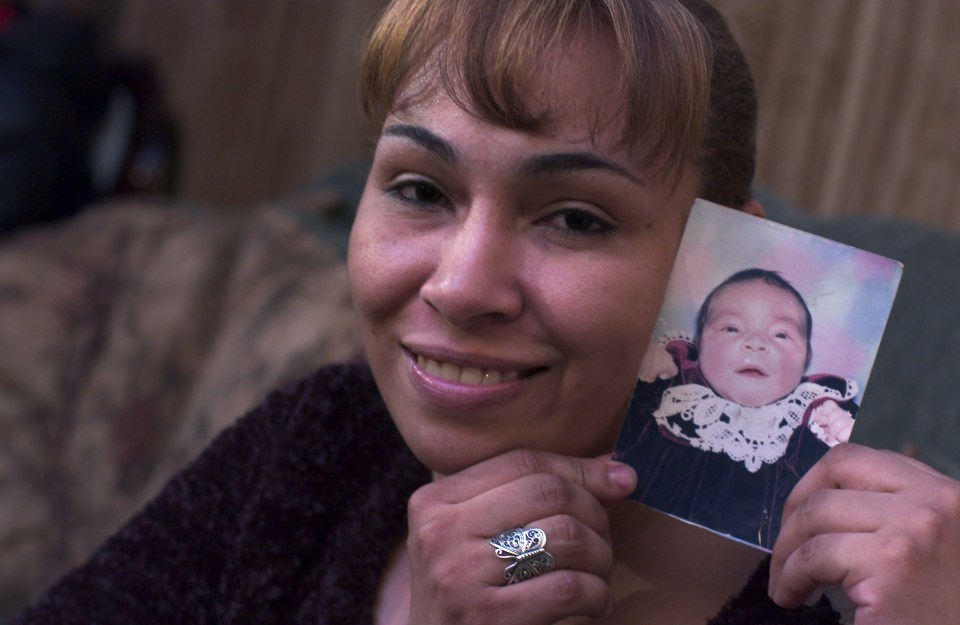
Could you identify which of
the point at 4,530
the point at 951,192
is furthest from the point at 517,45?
the point at 4,530

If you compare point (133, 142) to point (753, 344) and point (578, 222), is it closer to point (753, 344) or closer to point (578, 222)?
point (578, 222)

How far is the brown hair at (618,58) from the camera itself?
1.12 meters

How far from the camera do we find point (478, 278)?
1101mm

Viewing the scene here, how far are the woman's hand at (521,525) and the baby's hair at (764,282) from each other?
6.5 inches

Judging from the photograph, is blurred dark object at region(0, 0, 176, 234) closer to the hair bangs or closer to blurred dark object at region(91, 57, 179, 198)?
blurred dark object at region(91, 57, 179, 198)

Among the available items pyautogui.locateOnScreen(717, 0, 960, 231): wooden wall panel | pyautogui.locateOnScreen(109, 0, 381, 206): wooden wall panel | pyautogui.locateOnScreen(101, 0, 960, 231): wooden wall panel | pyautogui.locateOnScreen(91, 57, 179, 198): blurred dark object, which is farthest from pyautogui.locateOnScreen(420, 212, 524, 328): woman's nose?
pyautogui.locateOnScreen(91, 57, 179, 198): blurred dark object

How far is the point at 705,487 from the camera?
42.7 inches

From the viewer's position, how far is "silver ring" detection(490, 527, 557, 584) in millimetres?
1083

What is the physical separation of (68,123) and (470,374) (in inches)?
108

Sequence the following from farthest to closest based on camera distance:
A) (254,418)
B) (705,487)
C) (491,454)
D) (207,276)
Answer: (207,276) < (254,418) < (491,454) < (705,487)

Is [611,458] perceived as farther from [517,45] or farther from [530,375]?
[517,45]

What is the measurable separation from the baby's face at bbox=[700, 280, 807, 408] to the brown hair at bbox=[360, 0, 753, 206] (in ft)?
0.53

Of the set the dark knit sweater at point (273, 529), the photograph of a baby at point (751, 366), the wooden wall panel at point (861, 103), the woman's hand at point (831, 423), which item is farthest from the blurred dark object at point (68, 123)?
the woman's hand at point (831, 423)

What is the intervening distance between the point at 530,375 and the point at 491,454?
3.7 inches
